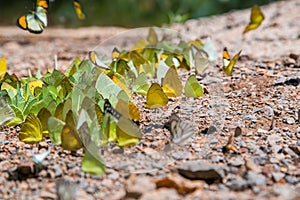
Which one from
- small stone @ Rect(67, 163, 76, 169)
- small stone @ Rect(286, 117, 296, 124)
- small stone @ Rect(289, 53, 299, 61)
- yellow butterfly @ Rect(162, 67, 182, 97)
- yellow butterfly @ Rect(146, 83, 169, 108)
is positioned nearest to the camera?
small stone @ Rect(67, 163, 76, 169)

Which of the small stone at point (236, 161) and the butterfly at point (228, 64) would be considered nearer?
the small stone at point (236, 161)

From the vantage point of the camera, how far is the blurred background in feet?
17.3

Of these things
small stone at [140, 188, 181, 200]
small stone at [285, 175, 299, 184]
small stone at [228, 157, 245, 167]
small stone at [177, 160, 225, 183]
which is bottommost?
small stone at [140, 188, 181, 200]

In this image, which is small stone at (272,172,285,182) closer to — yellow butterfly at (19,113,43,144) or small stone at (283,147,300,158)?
small stone at (283,147,300,158)

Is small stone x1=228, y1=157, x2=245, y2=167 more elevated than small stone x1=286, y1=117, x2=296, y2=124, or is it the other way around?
small stone x1=286, y1=117, x2=296, y2=124

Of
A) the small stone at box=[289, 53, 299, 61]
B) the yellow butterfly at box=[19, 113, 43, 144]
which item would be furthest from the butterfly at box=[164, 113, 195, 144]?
the small stone at box=[289, 53, 299, 61]

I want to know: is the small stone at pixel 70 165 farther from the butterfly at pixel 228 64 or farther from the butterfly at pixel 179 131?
the butterfly at pixel 228 64

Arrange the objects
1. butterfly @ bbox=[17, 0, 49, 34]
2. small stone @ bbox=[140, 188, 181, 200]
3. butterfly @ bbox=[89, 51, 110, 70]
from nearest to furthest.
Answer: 1. small stone @ bbox=[140, 188, 181, 200]
2. butterfly @ bbox=[89, 51, 110, 70]
3. butterfly @ bbox=[17, 0, 49, 34]

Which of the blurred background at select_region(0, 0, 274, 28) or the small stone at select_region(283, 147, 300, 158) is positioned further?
the blurred background at select_region(0, 0, 274, 28)

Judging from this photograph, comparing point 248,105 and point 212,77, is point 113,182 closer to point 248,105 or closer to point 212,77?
point 248,105

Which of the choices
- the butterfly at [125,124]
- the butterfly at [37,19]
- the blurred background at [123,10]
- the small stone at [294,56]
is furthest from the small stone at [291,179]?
the blurred background at [123,10]

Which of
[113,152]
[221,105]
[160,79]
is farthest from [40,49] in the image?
[113,152]

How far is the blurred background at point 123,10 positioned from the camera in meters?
5.27

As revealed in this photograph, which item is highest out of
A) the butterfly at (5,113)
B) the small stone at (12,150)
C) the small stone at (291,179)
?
the butterfly at (5,113)
